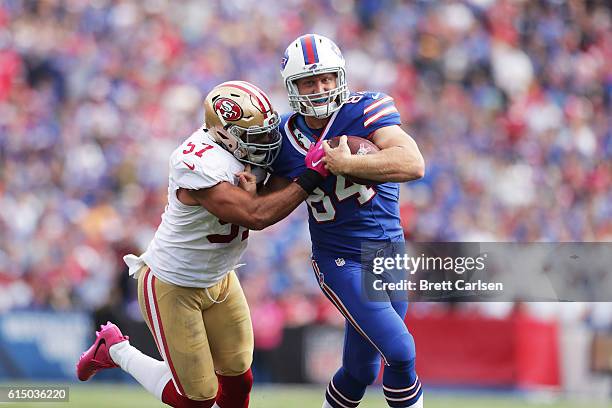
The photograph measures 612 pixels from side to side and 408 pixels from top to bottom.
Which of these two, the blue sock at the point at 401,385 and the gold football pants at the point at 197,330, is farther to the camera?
the gold football pants at the point at 197,330

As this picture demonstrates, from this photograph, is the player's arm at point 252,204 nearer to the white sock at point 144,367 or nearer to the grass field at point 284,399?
the white sock at point 144,367

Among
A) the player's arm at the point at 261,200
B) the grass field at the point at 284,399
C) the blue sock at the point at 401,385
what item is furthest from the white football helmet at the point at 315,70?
the grass field at the point at 284,399

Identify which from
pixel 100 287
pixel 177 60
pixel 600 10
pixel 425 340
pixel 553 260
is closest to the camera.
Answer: pixel 553 260

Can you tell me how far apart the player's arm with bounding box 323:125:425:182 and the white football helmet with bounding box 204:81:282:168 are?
0.37 metres

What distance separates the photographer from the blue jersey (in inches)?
223

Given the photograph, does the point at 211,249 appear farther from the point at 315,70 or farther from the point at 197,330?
the point at 315,70

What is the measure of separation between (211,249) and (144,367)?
2.88 ft

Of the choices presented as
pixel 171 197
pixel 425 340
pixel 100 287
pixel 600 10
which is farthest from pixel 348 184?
pixel 600 10

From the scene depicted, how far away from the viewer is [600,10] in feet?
50.7

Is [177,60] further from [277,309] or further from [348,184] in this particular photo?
[348,184]

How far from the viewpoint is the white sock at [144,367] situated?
614 cm

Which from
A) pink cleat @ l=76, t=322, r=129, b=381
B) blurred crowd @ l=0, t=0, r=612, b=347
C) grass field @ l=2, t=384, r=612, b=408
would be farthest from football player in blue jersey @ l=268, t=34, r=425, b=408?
blurred crowd @ l=0, t=0, r=612, b=347

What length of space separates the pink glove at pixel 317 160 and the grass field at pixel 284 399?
332cm

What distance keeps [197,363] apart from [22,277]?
6.35 metres
